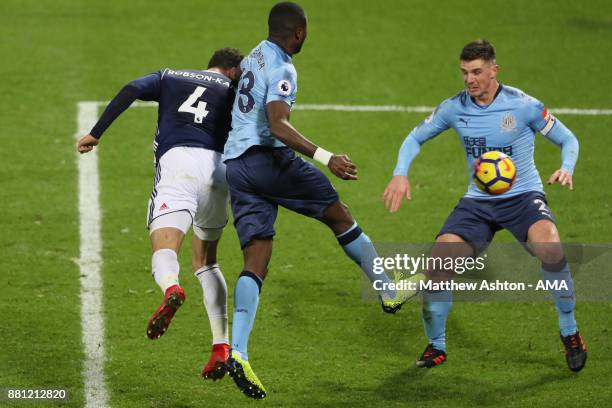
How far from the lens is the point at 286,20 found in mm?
8797

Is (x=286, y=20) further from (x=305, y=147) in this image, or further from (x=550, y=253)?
(x=550, y=253)

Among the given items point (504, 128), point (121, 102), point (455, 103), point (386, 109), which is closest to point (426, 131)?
point (455, 103)

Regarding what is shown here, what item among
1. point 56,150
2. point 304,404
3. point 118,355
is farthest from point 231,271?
point 56,150

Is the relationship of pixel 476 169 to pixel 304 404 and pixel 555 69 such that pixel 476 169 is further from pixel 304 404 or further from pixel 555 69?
pixel 555 69

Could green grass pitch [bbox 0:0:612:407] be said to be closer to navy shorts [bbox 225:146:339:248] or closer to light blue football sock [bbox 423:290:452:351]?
light blue football sock [bbox 423:290:452:351]

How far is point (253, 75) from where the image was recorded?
8805 mm

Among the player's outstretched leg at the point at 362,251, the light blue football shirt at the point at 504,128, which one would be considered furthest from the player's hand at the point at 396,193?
the player's outstretched leg at the point at 362,251

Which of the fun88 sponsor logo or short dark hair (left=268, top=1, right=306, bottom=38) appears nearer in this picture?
short dark hair (left=268, top=1, right=306, bottom=38)

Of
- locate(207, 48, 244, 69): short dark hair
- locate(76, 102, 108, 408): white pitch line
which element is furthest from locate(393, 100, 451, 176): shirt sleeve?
locate(76, 102, 108, 408): white pitch line

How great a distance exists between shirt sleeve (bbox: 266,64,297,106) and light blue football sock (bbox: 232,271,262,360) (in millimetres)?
1241

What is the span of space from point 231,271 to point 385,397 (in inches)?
121

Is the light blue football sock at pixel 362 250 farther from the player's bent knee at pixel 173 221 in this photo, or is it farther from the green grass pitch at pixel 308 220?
the player's bent knee at pixel 173 221

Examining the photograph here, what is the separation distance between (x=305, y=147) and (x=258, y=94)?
666 mm
